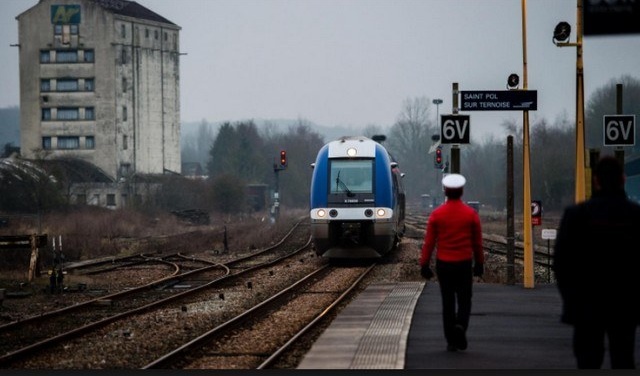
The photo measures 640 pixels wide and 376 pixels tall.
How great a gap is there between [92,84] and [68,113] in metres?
2.87

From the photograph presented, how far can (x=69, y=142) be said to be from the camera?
7906cm

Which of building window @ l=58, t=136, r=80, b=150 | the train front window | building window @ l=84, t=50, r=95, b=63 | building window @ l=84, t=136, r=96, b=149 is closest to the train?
the train front window

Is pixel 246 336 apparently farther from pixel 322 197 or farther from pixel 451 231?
pixel 322 197

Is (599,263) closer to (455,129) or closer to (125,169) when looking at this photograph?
(455,129)

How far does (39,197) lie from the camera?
51344 millimetres

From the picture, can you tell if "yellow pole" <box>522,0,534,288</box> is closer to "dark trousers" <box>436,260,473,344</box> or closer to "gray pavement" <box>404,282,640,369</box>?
"gray pavement" <box>404,282,640,369</box>

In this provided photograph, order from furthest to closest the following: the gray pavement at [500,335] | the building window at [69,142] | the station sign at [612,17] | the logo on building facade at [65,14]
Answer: the building window at [69,142] → the logo on building facade at [65,14] → the station sign at [612,17] → the gray pavement at [500,335]

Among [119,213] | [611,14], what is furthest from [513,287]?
[119,213]

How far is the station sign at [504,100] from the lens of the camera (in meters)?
17.9

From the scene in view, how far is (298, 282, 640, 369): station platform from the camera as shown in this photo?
10539 millimetres

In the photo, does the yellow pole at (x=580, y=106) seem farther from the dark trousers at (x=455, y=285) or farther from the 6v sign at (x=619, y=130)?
the dark trousers at (x=455, y=285)

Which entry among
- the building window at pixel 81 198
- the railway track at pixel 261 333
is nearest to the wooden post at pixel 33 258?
the railway track at pixel 261 333

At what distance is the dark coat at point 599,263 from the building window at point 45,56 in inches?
2919

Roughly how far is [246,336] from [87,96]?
67.1 meters
